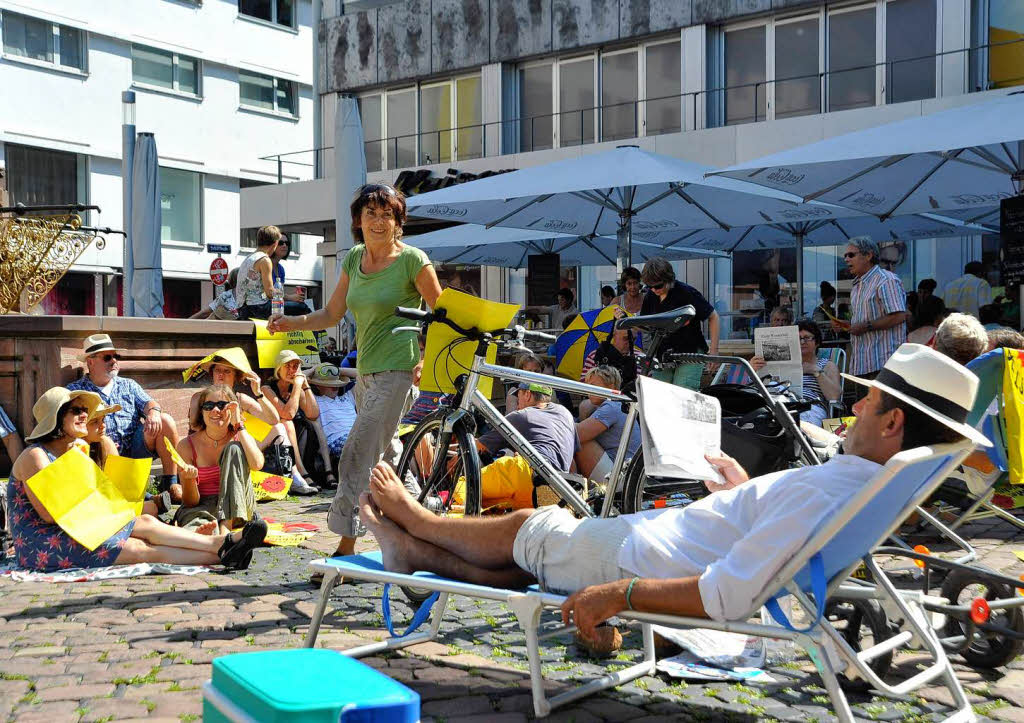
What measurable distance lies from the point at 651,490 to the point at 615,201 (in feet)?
27.6

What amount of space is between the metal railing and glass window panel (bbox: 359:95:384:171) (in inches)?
1.2

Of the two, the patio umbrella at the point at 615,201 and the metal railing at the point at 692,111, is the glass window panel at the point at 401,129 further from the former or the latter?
the patio umbrella at the point at 615,201

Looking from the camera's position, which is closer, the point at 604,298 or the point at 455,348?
the point at 455,348

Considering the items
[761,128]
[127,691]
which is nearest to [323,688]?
[127,691]

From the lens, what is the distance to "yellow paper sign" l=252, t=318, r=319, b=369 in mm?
11211

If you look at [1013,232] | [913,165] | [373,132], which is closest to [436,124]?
[373,132]

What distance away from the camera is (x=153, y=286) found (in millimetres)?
14102

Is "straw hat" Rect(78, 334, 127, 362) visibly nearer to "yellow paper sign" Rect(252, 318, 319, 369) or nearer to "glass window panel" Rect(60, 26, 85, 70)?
"yellow paper sign" Rect(252, 318, 319, 369)

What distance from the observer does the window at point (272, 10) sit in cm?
3819

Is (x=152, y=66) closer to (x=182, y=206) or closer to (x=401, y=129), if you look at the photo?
(x=182, y=206)

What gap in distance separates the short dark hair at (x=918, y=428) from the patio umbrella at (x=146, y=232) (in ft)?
39.5

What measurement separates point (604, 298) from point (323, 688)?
13621 millimetres

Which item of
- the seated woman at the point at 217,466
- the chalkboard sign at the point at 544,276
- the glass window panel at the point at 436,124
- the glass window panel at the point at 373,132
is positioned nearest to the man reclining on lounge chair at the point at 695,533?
the seated woman at the point at 217,466

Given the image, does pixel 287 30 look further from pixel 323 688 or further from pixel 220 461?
pixel 323 688
